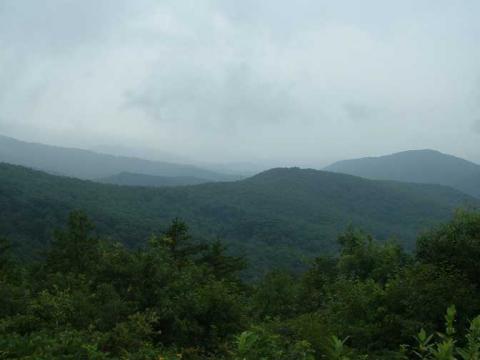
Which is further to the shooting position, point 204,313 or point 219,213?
point 219,213

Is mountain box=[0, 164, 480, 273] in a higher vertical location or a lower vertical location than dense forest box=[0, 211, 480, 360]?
lower

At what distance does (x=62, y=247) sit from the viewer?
29.8m

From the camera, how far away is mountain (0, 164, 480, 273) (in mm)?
94688

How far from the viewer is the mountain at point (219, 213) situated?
9469cm

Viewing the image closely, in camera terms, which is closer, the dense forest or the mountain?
the dense forest

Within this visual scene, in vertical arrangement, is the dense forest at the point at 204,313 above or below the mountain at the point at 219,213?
above

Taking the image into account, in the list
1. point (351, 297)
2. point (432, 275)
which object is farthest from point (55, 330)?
point (432, 275)

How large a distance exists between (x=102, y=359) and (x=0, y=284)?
280 inches

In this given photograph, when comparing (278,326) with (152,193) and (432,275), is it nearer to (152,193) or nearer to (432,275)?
(432,275)

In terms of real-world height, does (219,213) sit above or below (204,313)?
below

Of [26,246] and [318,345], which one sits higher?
[318,345]

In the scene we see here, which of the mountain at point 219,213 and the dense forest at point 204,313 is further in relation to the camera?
the mountain at point 219,213

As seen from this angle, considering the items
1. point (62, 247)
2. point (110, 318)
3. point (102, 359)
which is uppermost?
point (102, 359)

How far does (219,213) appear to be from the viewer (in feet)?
518
